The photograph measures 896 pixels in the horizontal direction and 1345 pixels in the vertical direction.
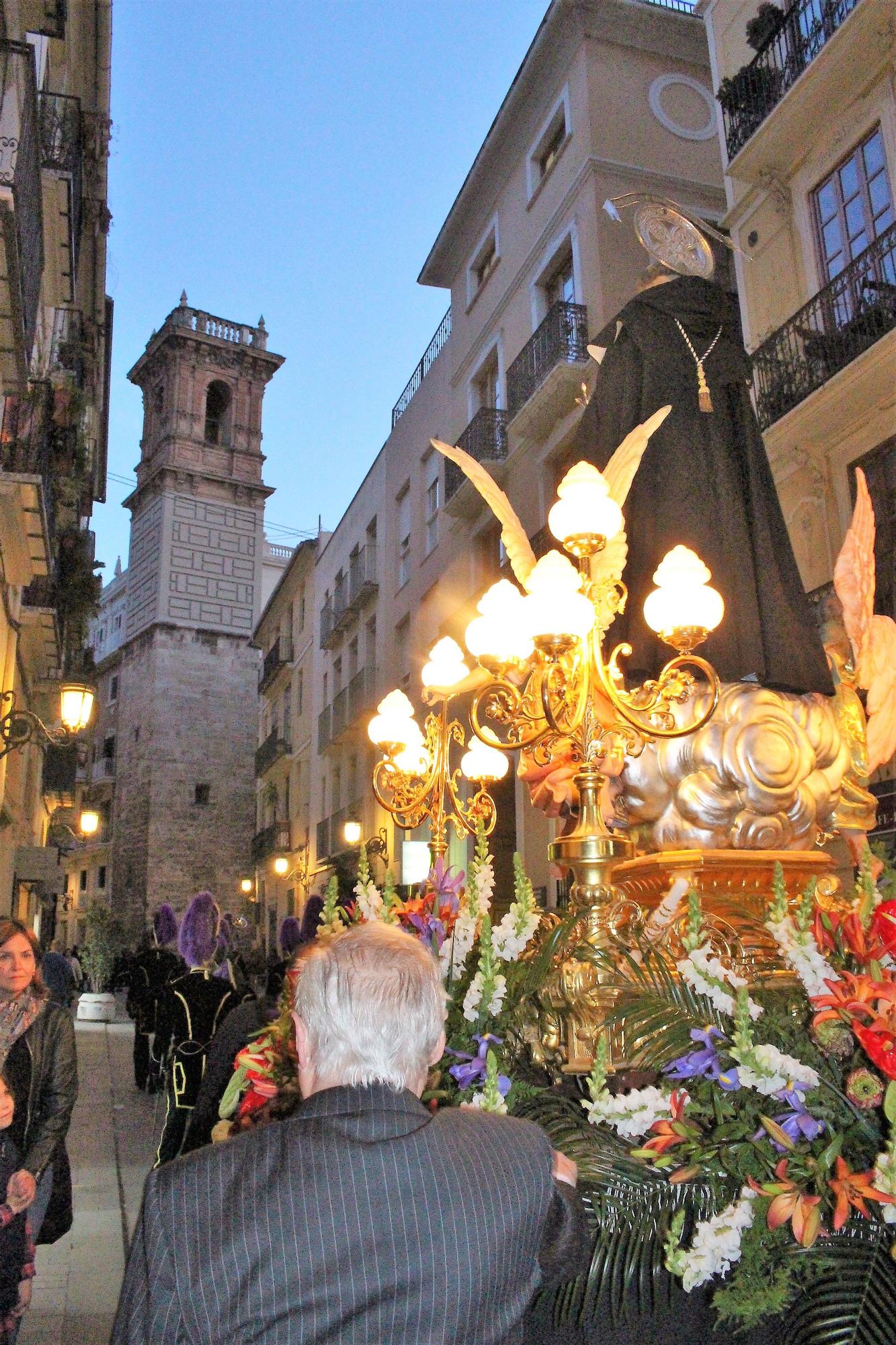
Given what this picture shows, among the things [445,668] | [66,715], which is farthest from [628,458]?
[66,715]

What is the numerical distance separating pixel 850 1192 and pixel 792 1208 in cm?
12

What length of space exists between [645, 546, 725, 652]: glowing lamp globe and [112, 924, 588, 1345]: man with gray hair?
2514 millimetres

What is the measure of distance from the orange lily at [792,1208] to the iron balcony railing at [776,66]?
11191 mm

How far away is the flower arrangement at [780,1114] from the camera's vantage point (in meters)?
2.23

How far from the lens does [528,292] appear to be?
674 inches

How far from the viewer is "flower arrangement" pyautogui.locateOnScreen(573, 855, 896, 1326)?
223 centimetres

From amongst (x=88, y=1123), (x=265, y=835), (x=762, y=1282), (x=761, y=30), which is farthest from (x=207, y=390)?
(x=762, y=1282)

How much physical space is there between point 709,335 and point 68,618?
12502 mm

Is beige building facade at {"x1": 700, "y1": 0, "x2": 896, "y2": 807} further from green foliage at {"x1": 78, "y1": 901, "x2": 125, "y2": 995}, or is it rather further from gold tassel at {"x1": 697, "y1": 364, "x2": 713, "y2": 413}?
green foliage at {"x1": 78, "y1": 901, "x2": 125, "y2": 995}

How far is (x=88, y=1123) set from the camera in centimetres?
982

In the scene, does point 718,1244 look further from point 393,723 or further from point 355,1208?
point 393,723

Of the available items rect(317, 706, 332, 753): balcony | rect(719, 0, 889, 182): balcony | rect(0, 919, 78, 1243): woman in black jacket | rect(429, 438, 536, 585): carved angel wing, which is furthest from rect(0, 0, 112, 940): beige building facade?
rect(317, 706, 332, 753): balcony

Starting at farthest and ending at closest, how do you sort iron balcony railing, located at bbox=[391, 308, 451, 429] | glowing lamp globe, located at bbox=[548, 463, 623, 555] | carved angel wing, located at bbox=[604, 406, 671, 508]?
iron balcony railing, located at bbox=[391, 308, 451, 429] < carved angel wing, located at bbox=[604, 406, 671, 508] < glowing lamp globe, located at bbox=[548, 463, 623, 555]

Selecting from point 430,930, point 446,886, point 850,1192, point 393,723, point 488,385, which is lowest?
point 850,1192
